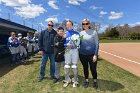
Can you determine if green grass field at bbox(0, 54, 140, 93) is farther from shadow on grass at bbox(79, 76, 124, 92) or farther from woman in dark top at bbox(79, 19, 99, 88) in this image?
woman in dark top at bbox(79, 19, 99, 88)

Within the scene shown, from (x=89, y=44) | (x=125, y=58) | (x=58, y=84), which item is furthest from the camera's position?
(x=125, y=58)

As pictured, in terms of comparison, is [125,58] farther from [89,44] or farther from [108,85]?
[89,44]

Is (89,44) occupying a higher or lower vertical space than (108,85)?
higher

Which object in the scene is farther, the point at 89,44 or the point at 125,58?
the point at 125,58

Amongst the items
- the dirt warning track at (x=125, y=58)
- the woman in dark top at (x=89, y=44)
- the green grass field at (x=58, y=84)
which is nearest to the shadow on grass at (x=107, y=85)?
the green grass field at (x=58, y=84)

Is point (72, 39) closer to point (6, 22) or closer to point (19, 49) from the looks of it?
point (19, 49)

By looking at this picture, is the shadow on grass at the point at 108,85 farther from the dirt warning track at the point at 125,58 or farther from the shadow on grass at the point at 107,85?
the dirt warning track at the point at 125,58

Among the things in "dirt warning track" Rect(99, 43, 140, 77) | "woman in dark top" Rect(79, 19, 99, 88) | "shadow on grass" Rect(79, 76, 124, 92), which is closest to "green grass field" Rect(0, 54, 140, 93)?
"shadow on grass" Rect(79, 76, 124, 92)

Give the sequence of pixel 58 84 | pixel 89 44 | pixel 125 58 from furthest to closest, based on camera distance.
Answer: pixel 125 58 < pixel 58 84 < pixel 89 44

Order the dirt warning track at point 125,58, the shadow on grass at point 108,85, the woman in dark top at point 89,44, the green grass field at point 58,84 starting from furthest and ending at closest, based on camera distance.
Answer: the dirt warning track at point 125,58
the shadow on grass at point 108,85
the green grass field at point 58,84
the woman in dark top at point 89,44

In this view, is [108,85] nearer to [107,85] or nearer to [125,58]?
[107,85]

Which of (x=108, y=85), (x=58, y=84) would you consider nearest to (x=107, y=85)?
(x=108, y=85)

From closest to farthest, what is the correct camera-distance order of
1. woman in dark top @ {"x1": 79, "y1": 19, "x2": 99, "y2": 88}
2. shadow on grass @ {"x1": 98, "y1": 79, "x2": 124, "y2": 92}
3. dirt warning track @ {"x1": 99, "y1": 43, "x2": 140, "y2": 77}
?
woman in dark top @ {"x1": 79, "y1": 19, "x2": 99, "y2": 88}, shadow on grass @ {"x1": 98, "y1": 79, "x2": 124, "y2": 92}, dirt warning track @ {"x1": 99, "y1": 43, "x2": 140, "y2": 77}

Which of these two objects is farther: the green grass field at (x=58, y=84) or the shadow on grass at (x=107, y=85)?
the shadow on grass at (x=107, y=85)
